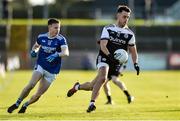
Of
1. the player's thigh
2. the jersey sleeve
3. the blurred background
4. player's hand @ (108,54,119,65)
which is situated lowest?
the blurred background

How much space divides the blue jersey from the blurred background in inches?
1358

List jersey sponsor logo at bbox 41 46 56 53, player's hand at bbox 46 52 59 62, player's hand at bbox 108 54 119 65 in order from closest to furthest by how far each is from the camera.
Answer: player's hand at bbox 46 52 59 62 < jersey sponsor logo at bbox 41 46 56 53 < player's hand at bbox 108 54 119 65

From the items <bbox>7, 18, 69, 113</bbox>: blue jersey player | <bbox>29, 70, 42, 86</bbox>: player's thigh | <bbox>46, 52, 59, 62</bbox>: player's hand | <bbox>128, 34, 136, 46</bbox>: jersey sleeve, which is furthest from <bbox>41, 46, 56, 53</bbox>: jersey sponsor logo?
<bbox>128, 34, 136, 46</bbox>: jersey sleeve

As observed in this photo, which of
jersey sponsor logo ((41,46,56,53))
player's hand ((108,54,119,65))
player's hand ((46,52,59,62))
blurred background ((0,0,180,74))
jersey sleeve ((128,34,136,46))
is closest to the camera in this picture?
player's hand ((46,52,59,62))

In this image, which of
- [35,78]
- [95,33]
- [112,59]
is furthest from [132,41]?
[95,33]

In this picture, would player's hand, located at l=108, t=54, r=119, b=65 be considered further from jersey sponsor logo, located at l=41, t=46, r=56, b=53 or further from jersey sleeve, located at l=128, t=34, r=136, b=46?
jersey sponsor logo, located at l=41, t=46, r=56, b=53

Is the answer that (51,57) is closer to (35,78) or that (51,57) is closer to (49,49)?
(49,49)

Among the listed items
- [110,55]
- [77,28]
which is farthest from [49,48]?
[77,28]

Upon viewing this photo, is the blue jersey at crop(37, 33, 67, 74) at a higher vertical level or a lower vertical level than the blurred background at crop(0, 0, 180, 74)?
higher

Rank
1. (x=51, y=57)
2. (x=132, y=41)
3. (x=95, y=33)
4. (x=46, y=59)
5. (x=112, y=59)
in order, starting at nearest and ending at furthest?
1. (x=51, y=57)
2. (x=46, y=59)
3. (x=112, y=59)
4. (x=132, y=41)
5. (x=95, y=33)

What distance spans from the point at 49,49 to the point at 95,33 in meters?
45.7

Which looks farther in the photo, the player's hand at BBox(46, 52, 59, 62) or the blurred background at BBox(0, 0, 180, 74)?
the blurred background at BBox(0, 0, 180, 74)

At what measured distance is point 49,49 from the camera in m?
16.2

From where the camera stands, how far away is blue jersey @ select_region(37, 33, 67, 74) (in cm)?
1617
